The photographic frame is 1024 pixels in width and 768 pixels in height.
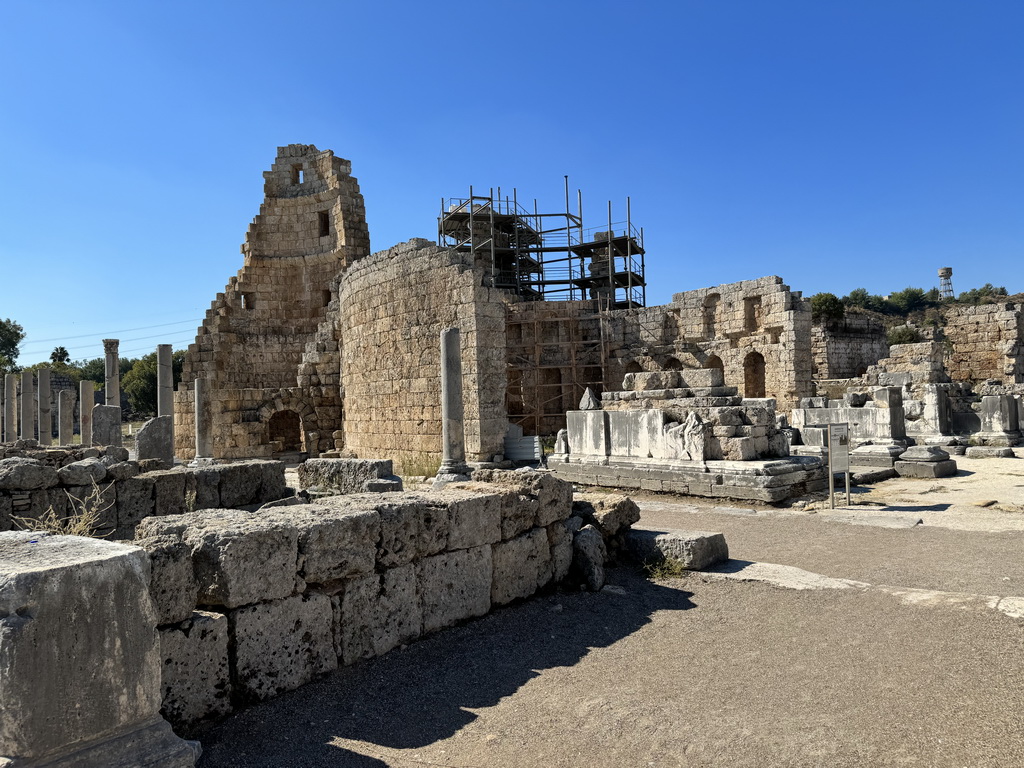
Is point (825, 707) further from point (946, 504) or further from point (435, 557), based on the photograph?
point (946, 504)

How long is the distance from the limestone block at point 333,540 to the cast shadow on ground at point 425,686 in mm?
600

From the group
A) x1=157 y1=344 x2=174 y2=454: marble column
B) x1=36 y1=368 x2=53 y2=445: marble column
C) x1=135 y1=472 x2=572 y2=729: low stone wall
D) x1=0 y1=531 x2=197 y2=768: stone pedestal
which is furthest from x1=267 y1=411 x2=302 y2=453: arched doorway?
x1=0 y1=531 x2=197 y2=768: stone pedestal

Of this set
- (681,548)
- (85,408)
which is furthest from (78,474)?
(85,408)

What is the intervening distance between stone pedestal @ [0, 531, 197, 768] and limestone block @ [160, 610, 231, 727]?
806 millimetres

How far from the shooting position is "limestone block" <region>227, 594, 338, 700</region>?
3705 mm

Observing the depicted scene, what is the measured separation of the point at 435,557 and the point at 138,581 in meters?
2.41

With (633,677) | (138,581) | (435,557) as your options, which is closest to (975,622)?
(633,677)

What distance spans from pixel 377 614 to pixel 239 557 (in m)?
1.02

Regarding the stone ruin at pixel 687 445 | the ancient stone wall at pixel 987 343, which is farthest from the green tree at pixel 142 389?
the ancient stone wall at pixel 987 343

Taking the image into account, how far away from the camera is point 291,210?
22906mm

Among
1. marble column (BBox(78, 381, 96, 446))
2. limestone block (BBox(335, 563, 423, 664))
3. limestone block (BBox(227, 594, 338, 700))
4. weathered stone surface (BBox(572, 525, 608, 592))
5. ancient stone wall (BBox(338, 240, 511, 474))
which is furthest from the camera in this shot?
marble column (BBox(78, 381, 96, 446))

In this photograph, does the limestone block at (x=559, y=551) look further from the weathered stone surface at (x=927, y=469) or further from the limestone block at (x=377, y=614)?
the weathered stone surface at (x=927, y=469)

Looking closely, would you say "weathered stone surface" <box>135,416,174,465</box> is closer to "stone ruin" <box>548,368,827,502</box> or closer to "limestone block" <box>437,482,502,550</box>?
"stone ruin" <box>548,368,827,502</box>

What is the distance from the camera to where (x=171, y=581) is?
347 cm
